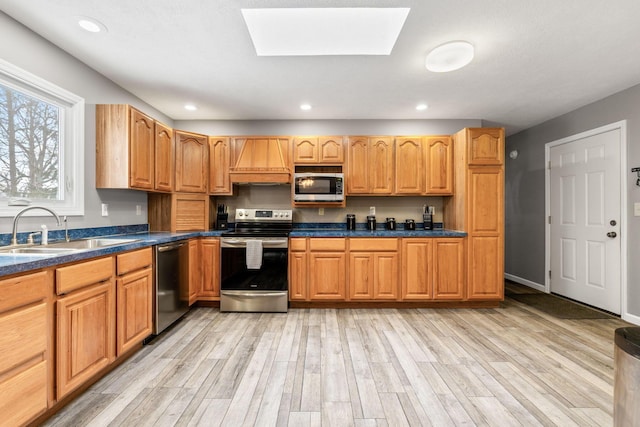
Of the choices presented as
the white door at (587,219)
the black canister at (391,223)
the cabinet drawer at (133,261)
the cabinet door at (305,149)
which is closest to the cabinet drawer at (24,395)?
the cabinet drawer at (133,261)

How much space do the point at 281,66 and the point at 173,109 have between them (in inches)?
75.6

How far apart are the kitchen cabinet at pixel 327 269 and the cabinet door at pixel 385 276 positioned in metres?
0.38

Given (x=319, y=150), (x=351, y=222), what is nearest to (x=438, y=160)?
(x=351, y=222)

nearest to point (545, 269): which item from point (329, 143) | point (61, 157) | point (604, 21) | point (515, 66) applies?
point (515, 66)

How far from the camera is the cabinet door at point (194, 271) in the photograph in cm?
323

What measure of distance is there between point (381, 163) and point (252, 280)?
2.26 metres

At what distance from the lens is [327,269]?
3416 millimetres

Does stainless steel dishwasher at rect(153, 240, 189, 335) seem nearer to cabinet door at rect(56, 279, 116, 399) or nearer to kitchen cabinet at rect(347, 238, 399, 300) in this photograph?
cabinet door at rect(56, 279, 116, 399)

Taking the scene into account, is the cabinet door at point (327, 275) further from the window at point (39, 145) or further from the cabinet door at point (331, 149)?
the window at point (39, 145)

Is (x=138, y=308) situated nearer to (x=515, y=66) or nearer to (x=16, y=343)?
(x=16, y=343)

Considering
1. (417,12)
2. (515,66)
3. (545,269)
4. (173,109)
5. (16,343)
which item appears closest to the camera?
(16,343)

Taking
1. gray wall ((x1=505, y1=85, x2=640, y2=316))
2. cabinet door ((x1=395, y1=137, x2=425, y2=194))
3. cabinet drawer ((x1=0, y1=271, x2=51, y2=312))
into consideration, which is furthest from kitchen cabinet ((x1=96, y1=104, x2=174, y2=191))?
gray wall ((x1=505, y1=85, x2=640, y2=316))

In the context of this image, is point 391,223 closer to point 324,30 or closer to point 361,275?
point 361,275

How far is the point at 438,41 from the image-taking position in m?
2.17
